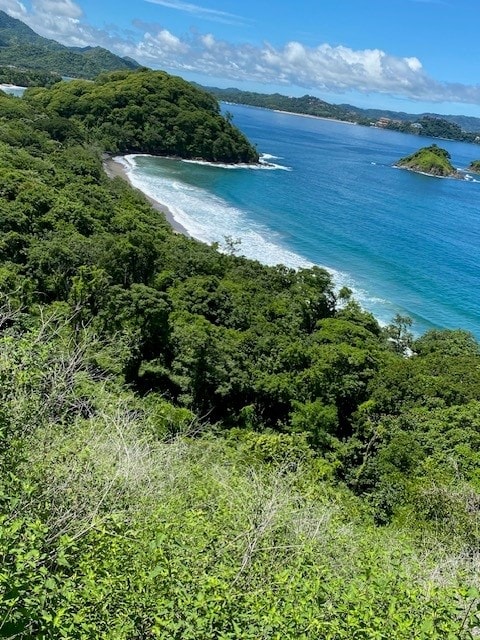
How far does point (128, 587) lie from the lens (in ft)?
16.9

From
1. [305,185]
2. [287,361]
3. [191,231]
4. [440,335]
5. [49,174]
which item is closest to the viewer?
[287,361]

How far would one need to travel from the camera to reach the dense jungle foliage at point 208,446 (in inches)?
194

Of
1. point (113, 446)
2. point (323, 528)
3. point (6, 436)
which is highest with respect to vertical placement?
point (6, 436)

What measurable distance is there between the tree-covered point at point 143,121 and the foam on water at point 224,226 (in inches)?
760

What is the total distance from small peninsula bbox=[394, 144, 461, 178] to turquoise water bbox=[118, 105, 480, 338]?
15194mm

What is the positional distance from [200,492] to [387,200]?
248 ft

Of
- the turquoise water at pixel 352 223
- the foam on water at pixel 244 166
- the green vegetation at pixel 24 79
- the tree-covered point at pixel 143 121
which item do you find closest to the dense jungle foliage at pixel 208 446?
the turquoise water at pixel 352 223

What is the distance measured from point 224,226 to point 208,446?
41070 millimetres

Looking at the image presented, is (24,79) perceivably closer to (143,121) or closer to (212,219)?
(143,121)

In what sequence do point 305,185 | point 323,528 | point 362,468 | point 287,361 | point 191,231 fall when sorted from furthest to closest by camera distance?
point 305,185 → point 191,231 → point 287,361 → point 362,468 → point 323,528

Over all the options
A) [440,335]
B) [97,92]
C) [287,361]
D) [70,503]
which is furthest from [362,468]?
[97,92]

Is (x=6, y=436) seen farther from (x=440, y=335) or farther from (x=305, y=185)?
(x=305, y=185)

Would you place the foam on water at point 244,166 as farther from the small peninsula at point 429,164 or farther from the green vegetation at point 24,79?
the green vegetation at point 24,79

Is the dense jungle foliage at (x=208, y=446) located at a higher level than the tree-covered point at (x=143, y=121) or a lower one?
lower
